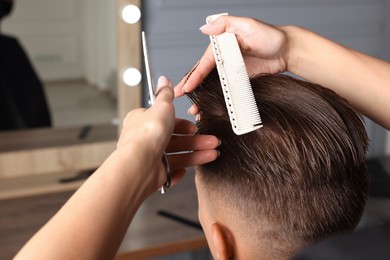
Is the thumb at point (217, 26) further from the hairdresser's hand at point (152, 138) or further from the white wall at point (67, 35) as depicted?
the white wall at point (67, 35)

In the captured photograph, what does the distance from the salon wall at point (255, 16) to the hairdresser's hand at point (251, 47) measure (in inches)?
32.6

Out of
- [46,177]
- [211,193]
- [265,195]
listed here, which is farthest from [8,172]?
[265,195]

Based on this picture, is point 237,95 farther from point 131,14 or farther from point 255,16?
point 255,16

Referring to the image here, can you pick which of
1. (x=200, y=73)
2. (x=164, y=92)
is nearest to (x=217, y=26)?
(x=200, y=73)

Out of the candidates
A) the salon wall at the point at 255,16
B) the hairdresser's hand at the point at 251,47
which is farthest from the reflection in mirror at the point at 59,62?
the hairdresser's hand at the point at 251,47

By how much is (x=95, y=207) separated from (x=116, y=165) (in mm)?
68

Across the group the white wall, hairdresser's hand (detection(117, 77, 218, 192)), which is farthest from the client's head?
the white wall

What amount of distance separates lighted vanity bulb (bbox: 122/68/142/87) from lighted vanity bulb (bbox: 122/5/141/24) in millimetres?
185

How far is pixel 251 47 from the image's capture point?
43.5 inches

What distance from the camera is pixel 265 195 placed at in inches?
36.4

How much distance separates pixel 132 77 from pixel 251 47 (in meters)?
0.93

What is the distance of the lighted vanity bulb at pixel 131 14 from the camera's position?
1.89m

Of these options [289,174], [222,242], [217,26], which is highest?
[217,26]

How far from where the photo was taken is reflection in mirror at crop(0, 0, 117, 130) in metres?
1.76
